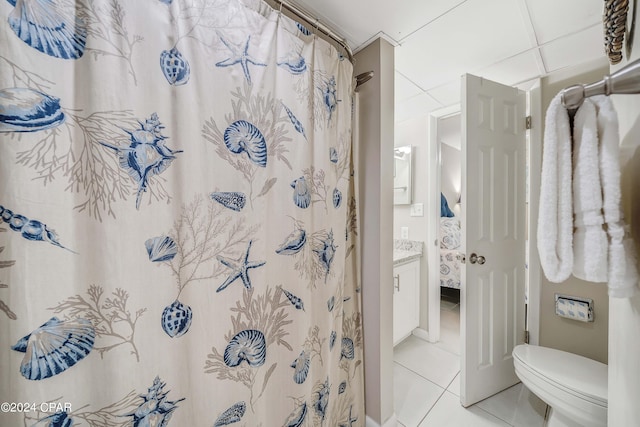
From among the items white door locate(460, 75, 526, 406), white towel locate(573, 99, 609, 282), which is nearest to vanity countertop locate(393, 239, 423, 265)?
white door locate(460, 75, 526, 406)

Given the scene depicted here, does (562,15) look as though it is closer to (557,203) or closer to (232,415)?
(557,203)

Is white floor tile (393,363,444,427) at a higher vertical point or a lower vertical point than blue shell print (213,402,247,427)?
lower

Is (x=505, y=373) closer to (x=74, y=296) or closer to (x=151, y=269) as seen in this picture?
(x=151, y=269)

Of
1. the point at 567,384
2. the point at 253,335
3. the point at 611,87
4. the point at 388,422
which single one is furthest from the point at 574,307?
the point at 253,335

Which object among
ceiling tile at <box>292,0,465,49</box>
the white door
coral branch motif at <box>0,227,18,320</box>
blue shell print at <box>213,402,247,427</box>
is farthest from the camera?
the white door

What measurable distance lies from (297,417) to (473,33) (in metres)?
1.99

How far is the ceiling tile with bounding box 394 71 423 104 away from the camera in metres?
1.57

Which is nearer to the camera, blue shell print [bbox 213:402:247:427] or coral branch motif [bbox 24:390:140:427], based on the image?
coral branch motif [bbox 24:390:140:427]

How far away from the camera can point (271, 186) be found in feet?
2.74

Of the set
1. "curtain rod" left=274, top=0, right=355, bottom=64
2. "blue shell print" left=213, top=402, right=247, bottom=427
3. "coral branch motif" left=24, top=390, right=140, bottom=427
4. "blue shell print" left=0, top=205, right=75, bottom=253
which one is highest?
"curtain rod" left=274, top=0, right=355, bottom=64

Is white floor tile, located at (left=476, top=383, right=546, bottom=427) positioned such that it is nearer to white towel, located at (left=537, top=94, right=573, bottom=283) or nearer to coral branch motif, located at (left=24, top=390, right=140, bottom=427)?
white towel, located at (left=537, top=94, right=573, bottom=283)

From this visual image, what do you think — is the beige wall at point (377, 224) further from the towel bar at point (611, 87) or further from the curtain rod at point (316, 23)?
the towel bar at point (611, 87)

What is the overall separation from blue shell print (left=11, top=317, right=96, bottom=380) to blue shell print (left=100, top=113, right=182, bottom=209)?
12.0 inches

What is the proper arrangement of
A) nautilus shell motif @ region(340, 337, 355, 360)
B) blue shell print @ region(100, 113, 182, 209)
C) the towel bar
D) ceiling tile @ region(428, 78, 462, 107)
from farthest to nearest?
ceiling tile @ region(428, 78, 462, 107)
nautilus shell motif @ region(340, 337, 355, 360)
blue shell print @ region(100, 113, 182, 209)
the towel bar
